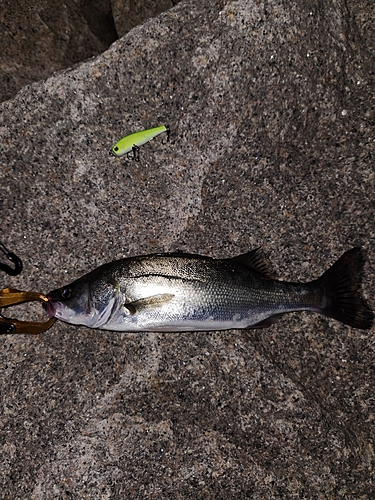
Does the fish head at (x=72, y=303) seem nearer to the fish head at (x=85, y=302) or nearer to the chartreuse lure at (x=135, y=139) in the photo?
the fish head at (x=85, y=302)

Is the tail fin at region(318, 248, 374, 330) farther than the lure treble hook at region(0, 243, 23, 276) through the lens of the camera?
No

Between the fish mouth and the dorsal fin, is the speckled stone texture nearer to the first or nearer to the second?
the dorsal fin

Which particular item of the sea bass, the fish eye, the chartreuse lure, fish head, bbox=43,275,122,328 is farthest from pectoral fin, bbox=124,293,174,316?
the chartreuse lure

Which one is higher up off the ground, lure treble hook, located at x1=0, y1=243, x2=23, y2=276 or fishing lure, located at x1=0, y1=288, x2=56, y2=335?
lure treble hook, located at x1=0, y1=243, x2=23, y2=276

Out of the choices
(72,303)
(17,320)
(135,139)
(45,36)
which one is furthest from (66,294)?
(45,36)

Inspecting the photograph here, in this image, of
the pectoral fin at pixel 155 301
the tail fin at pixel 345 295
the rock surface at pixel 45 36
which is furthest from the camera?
the rock surface at pixel 45 36

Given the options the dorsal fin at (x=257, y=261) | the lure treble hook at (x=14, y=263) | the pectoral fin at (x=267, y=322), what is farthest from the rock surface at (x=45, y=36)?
the pectoral fin at (x=267, y=322)
